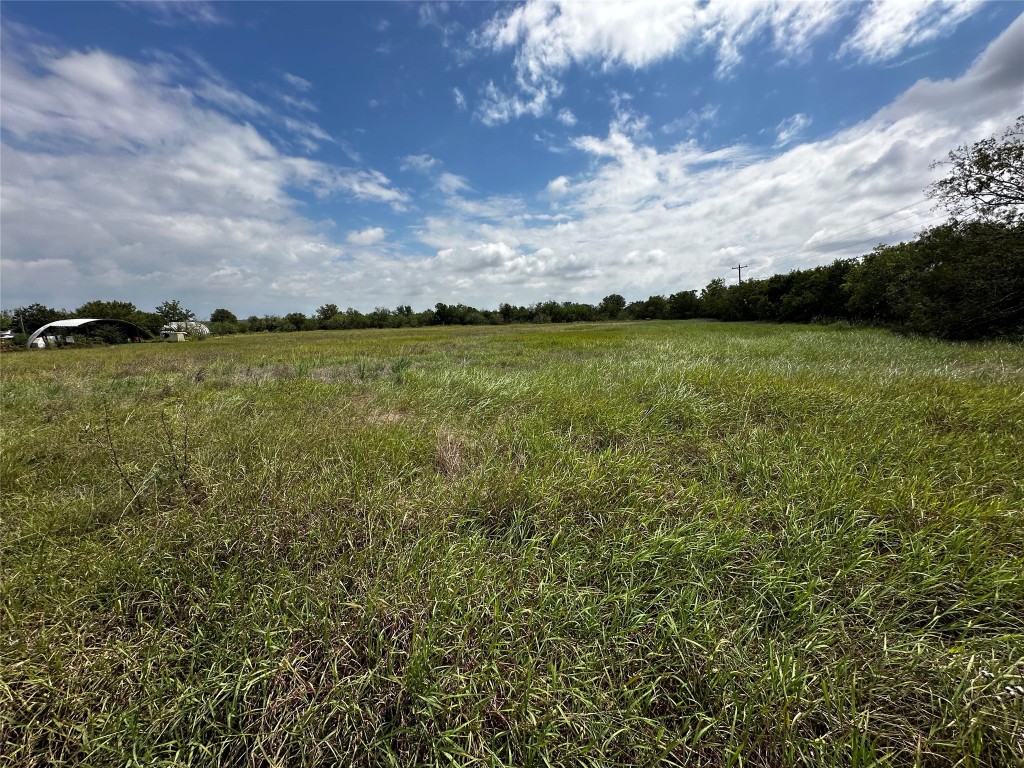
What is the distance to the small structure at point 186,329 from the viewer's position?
5709cm

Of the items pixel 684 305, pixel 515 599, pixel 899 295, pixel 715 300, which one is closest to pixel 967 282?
pixel 899 295

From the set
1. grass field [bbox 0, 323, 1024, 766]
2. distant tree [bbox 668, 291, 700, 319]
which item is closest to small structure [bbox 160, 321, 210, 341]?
grass field [bbox 0, 323, 1024, 766]

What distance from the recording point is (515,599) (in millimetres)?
2041

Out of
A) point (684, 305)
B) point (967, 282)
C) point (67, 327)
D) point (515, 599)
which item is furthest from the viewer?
point (684, 305)

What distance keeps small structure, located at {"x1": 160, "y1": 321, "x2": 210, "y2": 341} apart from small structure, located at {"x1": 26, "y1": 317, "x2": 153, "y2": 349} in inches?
352

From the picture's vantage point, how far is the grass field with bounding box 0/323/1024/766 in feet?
4.82

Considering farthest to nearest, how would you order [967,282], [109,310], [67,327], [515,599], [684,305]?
1. [684,305]
2. [109,310]
3. [67,327]
4. [967,282]
5. [515,599]

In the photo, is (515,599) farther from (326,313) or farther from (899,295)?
(326,313)

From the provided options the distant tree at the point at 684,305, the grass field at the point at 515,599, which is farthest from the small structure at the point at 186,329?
the distant tree at the point at 684,305

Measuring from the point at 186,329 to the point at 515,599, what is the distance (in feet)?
273

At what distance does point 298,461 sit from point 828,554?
14.4 ft

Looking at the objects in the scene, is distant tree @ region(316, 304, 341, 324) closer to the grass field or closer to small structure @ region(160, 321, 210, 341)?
small structure @ region(160, 321, 210, 341)

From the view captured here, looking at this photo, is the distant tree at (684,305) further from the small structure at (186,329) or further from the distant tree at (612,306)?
the small structure at (186,329)

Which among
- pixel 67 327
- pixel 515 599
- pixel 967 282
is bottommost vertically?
pixel 515 599
